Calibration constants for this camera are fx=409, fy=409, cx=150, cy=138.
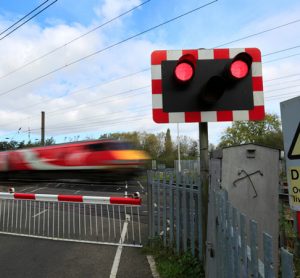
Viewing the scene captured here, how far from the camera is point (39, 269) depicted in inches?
281

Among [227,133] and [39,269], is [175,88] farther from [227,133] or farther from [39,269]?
[227,133]

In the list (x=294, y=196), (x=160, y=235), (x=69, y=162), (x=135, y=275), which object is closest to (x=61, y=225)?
(x=69, y=162)

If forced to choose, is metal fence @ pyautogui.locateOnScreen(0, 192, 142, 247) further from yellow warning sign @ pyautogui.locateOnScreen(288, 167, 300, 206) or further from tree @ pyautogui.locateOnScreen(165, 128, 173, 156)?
tree @ pyautogui.locateOnScreen(165, 128, 173, 156)

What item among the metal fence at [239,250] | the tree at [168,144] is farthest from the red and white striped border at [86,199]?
the tree at [168,144]

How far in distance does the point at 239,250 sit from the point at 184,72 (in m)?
2.25

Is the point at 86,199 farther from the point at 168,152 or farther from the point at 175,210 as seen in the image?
the point at 168,152

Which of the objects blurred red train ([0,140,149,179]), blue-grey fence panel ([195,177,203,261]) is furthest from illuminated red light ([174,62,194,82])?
blurred red train ([0,140,149,179])

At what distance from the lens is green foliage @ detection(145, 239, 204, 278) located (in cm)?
614

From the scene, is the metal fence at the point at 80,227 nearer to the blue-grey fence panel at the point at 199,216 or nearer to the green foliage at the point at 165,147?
the blue-grey fence panel at the point at 199,216

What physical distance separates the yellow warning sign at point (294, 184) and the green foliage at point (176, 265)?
4164 millimetres

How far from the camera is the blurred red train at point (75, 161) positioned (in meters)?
8.68

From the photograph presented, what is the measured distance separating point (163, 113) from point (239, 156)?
1229 millimetres

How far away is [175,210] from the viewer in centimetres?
755

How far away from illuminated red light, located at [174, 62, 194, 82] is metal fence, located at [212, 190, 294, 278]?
132 cm
